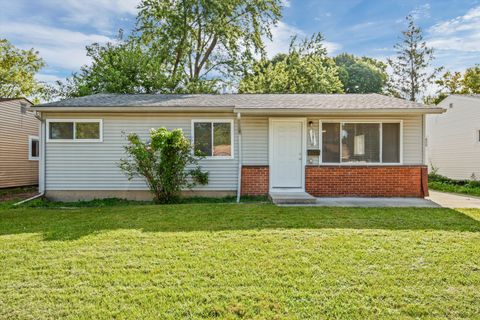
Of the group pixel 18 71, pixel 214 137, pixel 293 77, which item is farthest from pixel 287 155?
pixel 18 71

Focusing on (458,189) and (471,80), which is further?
(471,80)

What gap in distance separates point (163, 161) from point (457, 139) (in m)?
13.4

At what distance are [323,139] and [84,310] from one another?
24.8ft

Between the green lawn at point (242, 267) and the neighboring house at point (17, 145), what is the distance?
842cm

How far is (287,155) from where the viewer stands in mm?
8945

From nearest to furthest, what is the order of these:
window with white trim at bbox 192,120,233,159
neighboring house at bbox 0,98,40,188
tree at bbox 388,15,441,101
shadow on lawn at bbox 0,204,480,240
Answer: shadow on lawn at bbox 0,204,480,240
window with white trim at bbox 192,120,233,159
neighboring house at bbox 0,98,40,188
tree at bbox 388,15,441,101

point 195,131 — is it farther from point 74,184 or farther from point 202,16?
point 202,16

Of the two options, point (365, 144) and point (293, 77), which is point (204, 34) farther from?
point (365, 144)

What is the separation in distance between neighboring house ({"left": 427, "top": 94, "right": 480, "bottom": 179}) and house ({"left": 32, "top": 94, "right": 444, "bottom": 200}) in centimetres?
628

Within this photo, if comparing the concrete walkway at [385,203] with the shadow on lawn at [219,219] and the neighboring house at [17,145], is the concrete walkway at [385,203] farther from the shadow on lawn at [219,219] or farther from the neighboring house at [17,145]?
the neighboring house at [17,145]

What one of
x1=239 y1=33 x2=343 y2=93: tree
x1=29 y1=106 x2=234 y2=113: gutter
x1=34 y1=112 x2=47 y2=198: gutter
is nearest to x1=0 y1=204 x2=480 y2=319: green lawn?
x1=34 y1=112 x2=47 y2=198: gutter

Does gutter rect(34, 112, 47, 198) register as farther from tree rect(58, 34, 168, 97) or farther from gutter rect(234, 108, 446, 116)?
tree rect(58, 34, 168, 97)

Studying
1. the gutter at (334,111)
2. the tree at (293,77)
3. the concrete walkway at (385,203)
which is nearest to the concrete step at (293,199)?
the concrete walkway at (385,203)

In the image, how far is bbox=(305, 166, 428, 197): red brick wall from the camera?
8651mm
